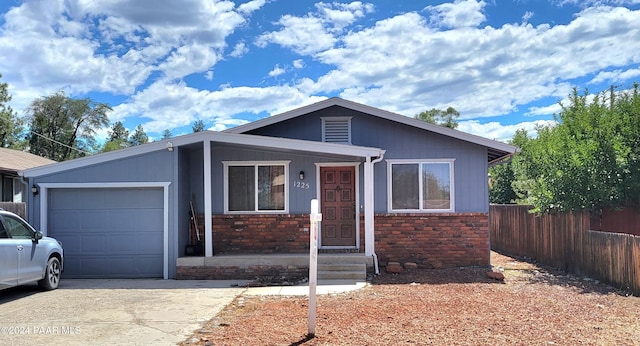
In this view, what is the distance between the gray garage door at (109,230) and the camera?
36.7ft

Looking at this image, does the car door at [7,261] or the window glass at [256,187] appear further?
the window glass at [256,187]

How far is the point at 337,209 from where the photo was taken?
12.5 meters

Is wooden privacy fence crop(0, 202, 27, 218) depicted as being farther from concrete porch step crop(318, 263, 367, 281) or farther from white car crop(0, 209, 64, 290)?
concrete porch step crop(318, 263, 367, 281)

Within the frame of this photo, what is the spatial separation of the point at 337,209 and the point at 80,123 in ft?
111

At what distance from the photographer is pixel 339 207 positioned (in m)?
12.5

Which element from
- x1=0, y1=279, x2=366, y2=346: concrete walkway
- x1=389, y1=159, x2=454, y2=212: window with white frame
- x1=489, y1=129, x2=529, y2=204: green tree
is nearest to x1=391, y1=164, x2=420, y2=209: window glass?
x1=389, y1=159, x2=454, y2=212: window with white frame

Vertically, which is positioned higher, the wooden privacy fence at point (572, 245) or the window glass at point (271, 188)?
the window glass at point (271, 188)

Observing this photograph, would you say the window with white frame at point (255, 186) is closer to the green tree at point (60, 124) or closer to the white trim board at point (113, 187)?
the white trim board at point (113, 187)

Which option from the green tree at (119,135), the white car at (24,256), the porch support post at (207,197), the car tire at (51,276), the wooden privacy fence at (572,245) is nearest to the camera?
the white car at (24,256)

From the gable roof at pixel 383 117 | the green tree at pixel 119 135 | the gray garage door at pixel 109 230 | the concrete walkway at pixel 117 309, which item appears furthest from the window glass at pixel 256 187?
the green tree at pixel 119 135

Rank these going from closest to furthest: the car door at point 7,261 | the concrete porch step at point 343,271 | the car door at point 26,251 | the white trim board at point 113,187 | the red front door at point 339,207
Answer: the car door at point 7,261 → the car door at point 26,251 → the concrete porch step at point 343,271 → the white trim board at point 113,187 → the red front door at point 339,207

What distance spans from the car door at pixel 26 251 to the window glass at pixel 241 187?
432 centimetres

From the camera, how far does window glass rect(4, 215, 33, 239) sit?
8531 mm

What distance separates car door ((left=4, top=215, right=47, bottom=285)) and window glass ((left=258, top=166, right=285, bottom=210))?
4.81 metres
